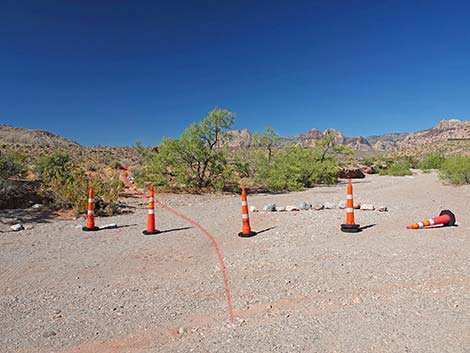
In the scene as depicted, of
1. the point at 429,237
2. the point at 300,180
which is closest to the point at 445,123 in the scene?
the point at 300,180

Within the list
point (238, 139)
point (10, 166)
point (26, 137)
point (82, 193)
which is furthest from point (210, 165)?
point (26, 137)

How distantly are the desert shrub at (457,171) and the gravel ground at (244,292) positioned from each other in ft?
38.1

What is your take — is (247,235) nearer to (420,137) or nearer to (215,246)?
(215,246)

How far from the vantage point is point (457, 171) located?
54.2 ft

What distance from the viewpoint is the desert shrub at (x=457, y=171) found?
16375mm

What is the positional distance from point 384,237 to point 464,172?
43.9ft

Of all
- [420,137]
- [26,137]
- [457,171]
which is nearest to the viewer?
[457,171]

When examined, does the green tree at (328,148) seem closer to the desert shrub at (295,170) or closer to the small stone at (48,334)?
the desert shrub at (295,170)

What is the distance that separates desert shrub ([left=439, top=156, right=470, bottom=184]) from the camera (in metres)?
16.4

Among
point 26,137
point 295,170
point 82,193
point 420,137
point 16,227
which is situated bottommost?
point 16,227

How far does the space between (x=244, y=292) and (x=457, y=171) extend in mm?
16846

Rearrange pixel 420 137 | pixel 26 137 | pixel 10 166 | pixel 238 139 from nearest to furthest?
1. pixel 10 166
2. pixel 238 139
3. pixel 26 137
4. pixel 420 137

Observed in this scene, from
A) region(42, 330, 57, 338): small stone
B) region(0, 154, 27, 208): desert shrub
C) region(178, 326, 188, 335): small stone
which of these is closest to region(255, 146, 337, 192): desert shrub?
region(0, 154, 27, 208): desert shrub

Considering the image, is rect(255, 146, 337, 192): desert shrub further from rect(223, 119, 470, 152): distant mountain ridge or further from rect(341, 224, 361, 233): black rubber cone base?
rect(223, 119, 470, 152): distant mountain ridge
